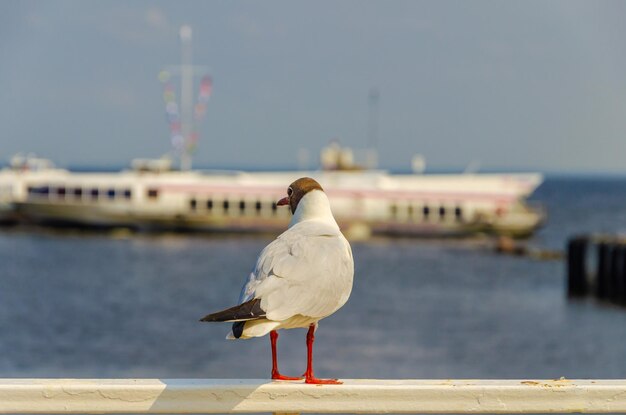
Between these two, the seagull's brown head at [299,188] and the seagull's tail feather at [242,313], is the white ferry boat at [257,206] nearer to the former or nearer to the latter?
the seagull's brown head at [299,188]

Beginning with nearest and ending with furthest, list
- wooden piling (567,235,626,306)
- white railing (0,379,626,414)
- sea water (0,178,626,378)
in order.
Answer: white railing (0,379,626,414) → sea water (0,178,626,378) → wooden piling (567,235,626,306)

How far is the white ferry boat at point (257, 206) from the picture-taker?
55.7m

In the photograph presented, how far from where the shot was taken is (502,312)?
3095 centimetres

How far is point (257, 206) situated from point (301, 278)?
53807 mm

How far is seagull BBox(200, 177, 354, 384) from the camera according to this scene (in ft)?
9.29

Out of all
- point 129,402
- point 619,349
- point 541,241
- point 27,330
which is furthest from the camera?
point 541,241

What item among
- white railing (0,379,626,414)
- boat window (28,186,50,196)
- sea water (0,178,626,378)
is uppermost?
white railing (0,379,626,414)

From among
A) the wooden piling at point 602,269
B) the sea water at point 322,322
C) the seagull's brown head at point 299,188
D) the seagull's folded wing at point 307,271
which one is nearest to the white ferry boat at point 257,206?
the sea water at point 322,322

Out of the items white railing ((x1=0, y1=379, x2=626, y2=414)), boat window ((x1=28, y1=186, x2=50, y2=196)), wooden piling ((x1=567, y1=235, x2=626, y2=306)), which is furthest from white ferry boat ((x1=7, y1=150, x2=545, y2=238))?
white railing ((x1=0, y1=379, x2=626, y2=414))

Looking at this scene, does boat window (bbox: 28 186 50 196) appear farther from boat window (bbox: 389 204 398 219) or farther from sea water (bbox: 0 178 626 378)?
boat window (bbox: 389 204 398 219)

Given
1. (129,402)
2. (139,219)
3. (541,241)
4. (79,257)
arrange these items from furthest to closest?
(541,241)
(139,219)
(79,257)
(129,402)

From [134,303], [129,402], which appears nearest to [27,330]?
[134,303]

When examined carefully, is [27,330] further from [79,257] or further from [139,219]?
[139,219]

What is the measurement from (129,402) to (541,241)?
60.8 meters
